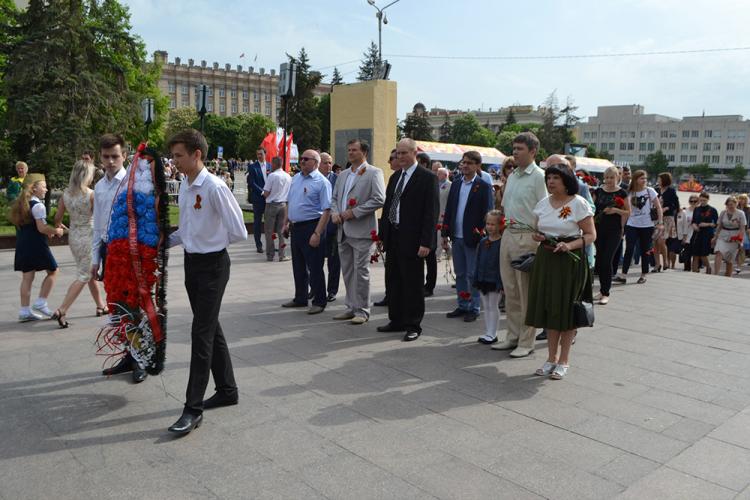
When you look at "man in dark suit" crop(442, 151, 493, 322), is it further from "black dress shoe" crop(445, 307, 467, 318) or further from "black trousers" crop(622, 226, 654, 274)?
"black trousers" crop(622, 226, 654, 274)

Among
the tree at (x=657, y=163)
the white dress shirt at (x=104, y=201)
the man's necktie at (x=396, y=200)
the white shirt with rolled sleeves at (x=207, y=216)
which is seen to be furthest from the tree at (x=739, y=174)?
the white shirt with rolled sleeves at (x=207, y=216)

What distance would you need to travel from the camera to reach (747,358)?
583 centimetres

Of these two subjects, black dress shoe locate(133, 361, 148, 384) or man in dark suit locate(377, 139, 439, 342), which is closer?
black dress shoe locate(133, 361, 148, 384)

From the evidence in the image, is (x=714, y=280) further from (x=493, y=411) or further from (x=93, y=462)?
(x=93, y=462)

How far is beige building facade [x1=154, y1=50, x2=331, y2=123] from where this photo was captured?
424 feet

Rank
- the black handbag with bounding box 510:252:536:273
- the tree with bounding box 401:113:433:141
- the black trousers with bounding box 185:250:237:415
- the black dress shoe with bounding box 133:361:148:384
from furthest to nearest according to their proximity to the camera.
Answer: the tree with bounding box 401:113:433:141
the black handbag with bounding box 510:252:536:273
the black dress shoe with bounding box 133:361:148:384
the black trousers with bounding box 185:250:237:415

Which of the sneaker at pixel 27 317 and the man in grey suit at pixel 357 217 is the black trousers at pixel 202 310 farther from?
the sneaker at pixel 27 317

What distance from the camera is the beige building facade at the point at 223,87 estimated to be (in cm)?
12938

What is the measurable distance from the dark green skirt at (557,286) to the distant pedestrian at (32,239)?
16.1ft

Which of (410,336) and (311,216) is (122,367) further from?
(311,216)

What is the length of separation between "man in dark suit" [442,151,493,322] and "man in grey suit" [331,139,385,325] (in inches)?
36.3

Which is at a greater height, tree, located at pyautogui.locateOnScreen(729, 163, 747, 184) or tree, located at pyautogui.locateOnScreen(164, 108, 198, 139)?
tree, located at pyautogui.locateOnScreen(164, 108, 198, 139)

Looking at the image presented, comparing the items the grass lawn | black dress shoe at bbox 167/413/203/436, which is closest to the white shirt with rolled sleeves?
black dress shoe at bbox 167/413/203/436

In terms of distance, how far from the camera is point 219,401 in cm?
431
